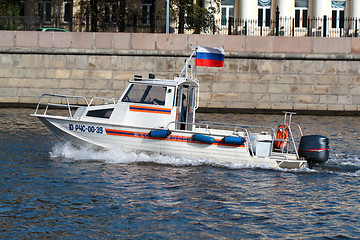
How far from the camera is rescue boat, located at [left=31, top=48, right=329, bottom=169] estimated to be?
621 inches

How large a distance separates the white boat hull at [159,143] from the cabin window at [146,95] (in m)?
0.90

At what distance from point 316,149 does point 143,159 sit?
4622 mm

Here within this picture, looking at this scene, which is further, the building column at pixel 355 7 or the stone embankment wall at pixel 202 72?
the building column at pixel 355 7

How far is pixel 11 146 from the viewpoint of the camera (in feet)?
59.7

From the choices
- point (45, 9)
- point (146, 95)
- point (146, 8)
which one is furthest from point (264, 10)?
point (146, 95)

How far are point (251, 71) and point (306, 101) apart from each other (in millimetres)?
3089

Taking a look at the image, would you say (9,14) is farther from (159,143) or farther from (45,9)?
(159,143)

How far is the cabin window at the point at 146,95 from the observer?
16547mm

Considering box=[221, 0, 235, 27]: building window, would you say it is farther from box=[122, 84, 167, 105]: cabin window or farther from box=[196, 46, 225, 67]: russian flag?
box=[122, 84, 167, 105]: cabin window

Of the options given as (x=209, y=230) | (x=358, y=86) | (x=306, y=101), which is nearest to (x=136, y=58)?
(x=306, y=101)

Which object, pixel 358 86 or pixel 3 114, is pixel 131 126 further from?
pixel 358 86

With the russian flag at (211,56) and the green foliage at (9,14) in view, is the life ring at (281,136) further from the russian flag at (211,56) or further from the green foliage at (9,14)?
the green foliage at (9,14)

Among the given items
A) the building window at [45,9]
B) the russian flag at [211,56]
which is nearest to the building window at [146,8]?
the building window at [45,9]

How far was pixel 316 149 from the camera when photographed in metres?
15.4
